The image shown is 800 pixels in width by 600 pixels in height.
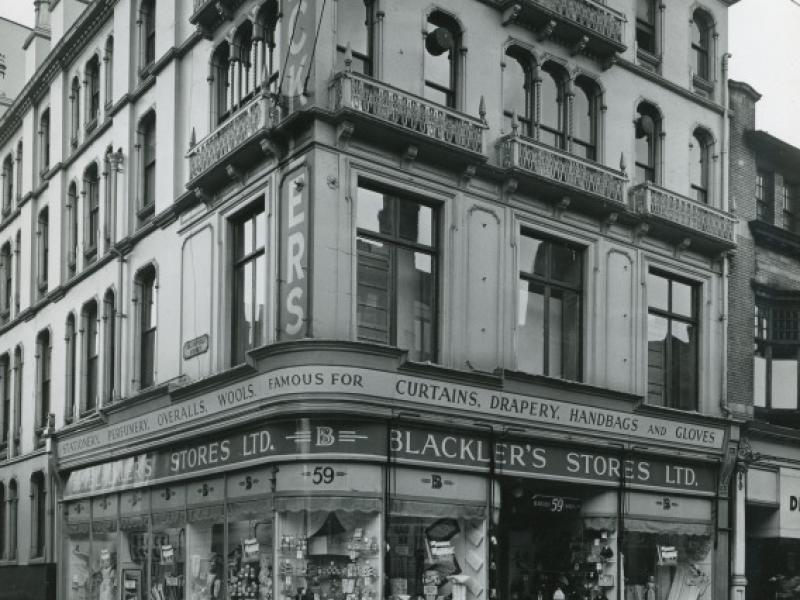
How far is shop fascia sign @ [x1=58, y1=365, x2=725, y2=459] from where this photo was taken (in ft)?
62.2

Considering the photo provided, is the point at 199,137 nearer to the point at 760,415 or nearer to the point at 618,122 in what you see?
the point at 618,122

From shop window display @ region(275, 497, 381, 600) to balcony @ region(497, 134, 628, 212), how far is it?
7.05 metres

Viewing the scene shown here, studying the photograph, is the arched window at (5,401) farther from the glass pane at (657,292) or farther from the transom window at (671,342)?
the glass pane at (657,292)

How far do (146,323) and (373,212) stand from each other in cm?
796

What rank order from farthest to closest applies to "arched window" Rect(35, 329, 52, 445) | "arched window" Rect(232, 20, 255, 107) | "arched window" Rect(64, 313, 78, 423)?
"arched window" Rect(35, 329, 52, 445)
"arched window" Rect(64, 313, 78, 423)
"arched window" Rect(232, 20, 255, 107)

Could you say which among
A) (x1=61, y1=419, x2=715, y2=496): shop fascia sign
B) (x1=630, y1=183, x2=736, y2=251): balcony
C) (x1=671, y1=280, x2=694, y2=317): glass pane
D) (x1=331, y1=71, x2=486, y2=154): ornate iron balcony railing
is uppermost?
(x1=331, y1=71, x2=486, y2=154): ornate iron balcony railing

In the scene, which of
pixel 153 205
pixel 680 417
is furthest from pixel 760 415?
pixel 153 205

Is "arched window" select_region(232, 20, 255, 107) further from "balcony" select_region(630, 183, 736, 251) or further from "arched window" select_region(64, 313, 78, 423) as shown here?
"arched window" select_region(64, 313, 78, 423)

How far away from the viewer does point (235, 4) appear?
2220 cm

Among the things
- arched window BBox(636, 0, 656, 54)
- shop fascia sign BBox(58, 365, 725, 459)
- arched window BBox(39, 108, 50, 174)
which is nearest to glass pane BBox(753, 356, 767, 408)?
shop fascia sign BBox(58, 365, 725, 459)

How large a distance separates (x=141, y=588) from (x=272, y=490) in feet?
21.5

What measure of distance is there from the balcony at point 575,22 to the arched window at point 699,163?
11.9 feet

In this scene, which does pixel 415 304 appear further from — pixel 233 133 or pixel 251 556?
pixel 251 556

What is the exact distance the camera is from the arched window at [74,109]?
103 ft
